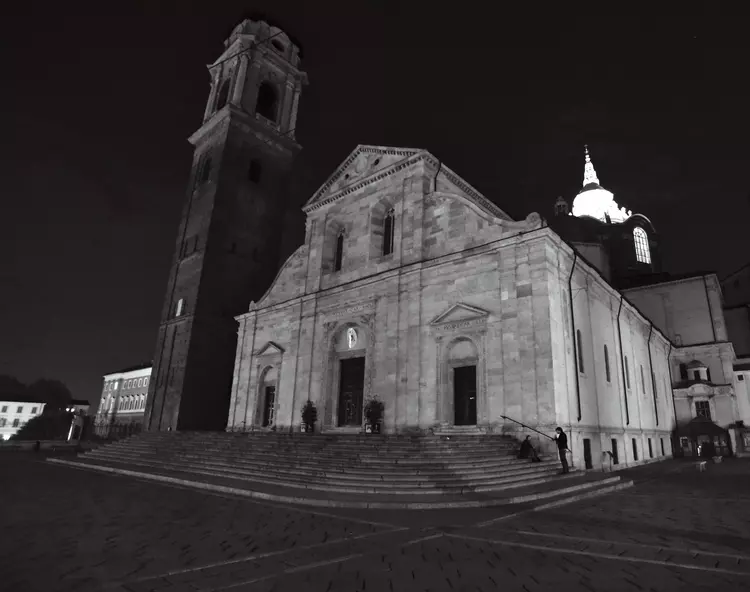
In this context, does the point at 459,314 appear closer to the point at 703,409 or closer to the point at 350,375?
the point at 350,375

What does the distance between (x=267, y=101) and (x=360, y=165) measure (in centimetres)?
1987

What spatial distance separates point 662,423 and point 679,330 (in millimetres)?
11070

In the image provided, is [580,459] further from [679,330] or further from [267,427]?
[679,330]

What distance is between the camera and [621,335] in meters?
26.1

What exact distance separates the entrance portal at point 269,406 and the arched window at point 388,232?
11493 mm

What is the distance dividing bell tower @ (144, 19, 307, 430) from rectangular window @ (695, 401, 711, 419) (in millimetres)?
36154

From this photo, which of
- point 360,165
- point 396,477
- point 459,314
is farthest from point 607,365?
point 360,165

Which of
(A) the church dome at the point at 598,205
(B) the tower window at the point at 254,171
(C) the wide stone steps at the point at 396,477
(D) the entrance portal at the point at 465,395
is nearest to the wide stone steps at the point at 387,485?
(C) the wide stone steps at the point at 396,477

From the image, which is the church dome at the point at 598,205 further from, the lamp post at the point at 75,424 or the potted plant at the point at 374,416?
the lamp post at the point at 75,424

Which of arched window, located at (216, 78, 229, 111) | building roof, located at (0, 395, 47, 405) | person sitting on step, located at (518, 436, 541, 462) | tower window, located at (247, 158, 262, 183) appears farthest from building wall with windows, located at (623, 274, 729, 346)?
building roof, located at (0, 395, 47, 405)

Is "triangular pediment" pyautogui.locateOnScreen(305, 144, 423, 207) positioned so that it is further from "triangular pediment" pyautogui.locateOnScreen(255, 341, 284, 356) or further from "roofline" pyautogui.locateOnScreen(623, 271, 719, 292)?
"roofline" pyautogui.locateOnScreen(623, 271, 719, 292)

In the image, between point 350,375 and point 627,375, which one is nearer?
point 350,375

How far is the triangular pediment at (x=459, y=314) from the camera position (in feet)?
62.4

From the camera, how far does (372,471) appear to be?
483 inches
